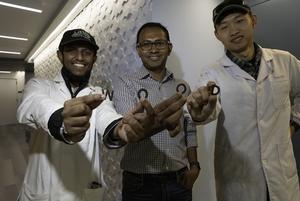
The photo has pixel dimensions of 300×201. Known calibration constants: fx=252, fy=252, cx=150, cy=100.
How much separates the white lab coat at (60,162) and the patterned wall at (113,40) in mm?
827

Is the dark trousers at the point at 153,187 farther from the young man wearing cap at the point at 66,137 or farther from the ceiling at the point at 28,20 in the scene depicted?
the ceiling at the point at 28,20

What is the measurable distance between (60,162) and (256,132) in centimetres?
90

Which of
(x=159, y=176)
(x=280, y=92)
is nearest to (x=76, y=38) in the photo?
(x=159, y=176)

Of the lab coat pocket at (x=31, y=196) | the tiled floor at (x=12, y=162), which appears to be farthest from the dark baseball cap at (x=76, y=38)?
the tiled floor at (x=12, y=162)

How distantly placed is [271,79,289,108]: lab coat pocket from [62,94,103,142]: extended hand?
890 millimetres

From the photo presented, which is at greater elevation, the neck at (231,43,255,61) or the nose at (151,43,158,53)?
the nose at (151,43,158,53)

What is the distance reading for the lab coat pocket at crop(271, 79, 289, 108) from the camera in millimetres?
1195

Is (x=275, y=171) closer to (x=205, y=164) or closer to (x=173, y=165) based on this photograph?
(x=173, y=165)

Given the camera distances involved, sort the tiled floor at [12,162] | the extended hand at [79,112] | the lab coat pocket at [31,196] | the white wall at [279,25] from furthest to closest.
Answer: the tiled floor at [12,162], the white wall at [279,25], the lab coat pocket at [31,196], the extended hand at [79,112]

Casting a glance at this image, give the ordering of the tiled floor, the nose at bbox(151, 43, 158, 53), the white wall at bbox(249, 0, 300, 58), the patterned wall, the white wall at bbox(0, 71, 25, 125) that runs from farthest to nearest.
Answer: the white wall at bbox(0, 71, 25, 125), the tiled floor, the patterned wall, the white wall at bbox(249, 0, 300, 58), the nose at bbox(151, 43, 158, 53)

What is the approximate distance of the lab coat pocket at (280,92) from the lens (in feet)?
3.92

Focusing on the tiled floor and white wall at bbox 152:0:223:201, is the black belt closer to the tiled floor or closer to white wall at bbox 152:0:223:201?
white wall at bbox 152:0:223:201

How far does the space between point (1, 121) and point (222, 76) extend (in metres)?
9.51

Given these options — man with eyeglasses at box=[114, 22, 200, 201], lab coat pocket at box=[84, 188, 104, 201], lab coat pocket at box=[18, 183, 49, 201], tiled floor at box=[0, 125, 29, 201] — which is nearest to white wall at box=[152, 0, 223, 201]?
man with eyeglasses at box=[114, 22, 200, 201]
